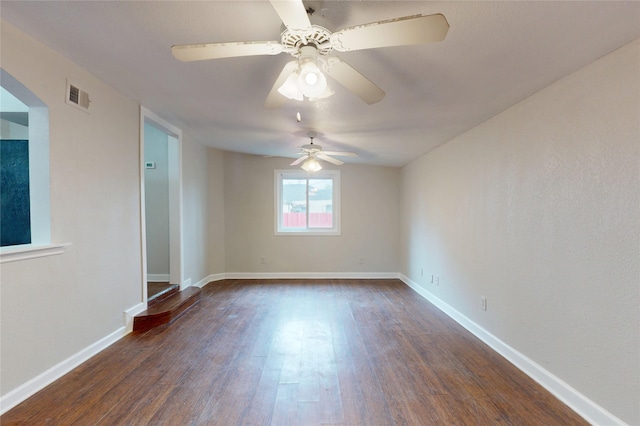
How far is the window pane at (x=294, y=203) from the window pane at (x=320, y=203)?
0.14 metres

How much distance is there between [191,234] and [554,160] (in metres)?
4.54

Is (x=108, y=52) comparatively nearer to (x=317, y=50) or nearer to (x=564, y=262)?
(x=317, y=50)

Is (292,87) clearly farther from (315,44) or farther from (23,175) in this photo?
(23,175)

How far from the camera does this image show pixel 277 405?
1.90 metres

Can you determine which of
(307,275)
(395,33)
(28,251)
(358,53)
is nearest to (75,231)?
(28,251)

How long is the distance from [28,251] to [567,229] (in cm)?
367

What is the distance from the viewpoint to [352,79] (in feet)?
5.40

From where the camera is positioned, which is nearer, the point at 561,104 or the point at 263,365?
the point at 561,104

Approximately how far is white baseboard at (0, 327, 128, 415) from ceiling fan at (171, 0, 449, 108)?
2.36m

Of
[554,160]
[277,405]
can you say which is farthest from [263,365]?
[554,160]

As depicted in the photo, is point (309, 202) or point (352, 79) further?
point (309, 202)

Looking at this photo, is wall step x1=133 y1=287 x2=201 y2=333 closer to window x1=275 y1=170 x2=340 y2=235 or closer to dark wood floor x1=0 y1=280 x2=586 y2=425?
dark wood floor x1=0 y1=280 x2=586 y2=425

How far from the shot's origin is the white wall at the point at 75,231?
1889 millimetres

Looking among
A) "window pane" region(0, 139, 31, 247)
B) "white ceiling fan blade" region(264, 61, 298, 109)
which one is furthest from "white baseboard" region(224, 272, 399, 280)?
"white ceiling fan blade" region(264, 61, 298, 109)
